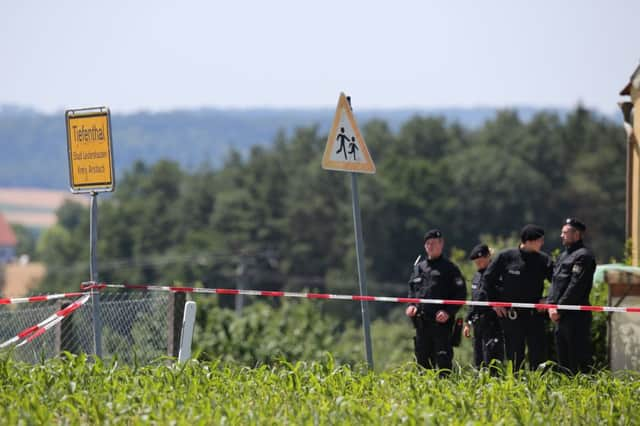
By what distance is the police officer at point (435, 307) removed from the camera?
34.5ft

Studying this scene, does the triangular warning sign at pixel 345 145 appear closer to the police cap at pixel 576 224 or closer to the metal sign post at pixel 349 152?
the metal sign post at pixel 349 152

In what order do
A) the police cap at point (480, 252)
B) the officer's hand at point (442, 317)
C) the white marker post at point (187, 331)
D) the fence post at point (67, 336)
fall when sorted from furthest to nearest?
1. the police cap at point (480, 252)
2. the fence post at point (67, 336)
3. the officer's hand at point (442, 317)
4. the white marker post at point (187, 331)

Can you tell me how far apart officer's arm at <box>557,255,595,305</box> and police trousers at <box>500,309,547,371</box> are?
0.38m

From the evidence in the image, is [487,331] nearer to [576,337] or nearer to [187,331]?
[576,337]

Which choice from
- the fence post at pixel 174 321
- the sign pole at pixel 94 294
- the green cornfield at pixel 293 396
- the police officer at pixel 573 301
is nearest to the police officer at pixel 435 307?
the police officer at pixel 573 301

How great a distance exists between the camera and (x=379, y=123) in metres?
126

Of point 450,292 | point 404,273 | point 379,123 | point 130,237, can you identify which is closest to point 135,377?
point 450,292

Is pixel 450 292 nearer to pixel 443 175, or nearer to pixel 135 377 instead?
pixel 135 377

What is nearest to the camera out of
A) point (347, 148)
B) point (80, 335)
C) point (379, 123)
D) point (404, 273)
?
point (347, 148)

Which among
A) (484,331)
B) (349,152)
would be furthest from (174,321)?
(484,331)

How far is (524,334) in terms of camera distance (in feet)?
34.8

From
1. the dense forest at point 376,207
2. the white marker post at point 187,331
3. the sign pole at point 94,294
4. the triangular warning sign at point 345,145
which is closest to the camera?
the white marker post at point 187,331

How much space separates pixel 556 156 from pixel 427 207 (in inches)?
571

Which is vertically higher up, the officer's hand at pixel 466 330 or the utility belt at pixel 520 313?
the utility belt at pixel 520 313
